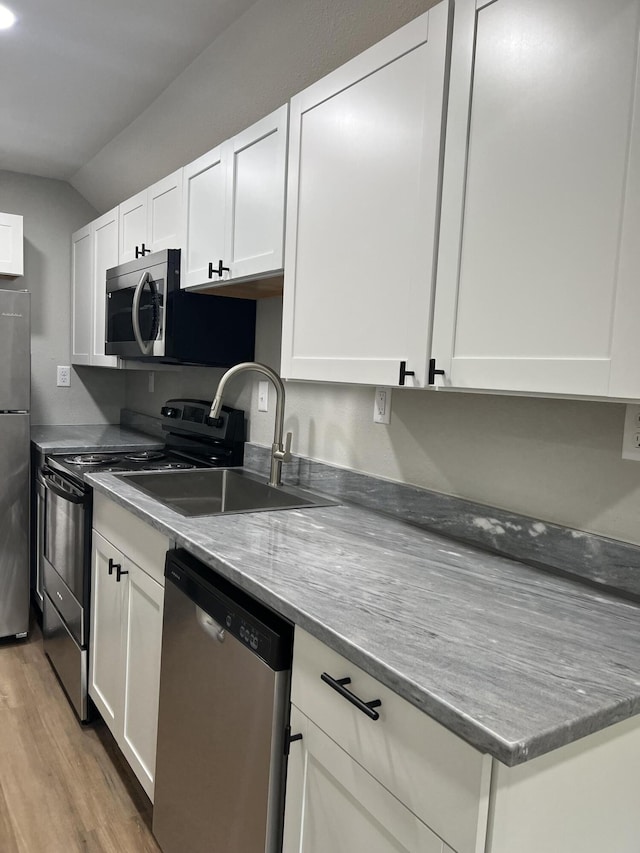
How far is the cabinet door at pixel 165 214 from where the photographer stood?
2.45m

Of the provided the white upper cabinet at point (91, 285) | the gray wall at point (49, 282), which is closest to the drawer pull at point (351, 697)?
the white upper cabinet at point (91, 285)

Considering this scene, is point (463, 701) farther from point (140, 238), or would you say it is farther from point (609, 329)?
point (140, 238)

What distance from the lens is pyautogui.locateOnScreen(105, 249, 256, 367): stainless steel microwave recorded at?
245cm

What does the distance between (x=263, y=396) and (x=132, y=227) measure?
1.11 metres

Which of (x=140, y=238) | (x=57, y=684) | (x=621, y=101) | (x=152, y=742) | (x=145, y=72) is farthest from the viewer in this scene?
(x=140, y=238)

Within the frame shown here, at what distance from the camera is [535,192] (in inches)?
43.2

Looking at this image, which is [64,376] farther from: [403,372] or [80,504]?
[403,372]

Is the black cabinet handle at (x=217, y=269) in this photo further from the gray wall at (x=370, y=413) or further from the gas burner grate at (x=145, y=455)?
the gas burner grate at (x=145, y=455)

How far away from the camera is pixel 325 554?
142 centimetres

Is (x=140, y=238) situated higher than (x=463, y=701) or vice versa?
(x=140, y=238)

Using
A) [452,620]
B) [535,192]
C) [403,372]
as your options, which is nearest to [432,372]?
[403,372]

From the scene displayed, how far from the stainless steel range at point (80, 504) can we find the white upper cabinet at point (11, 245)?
51.2 inches

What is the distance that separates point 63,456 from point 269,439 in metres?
1.04

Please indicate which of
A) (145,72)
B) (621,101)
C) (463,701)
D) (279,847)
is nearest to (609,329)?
(621,101)
